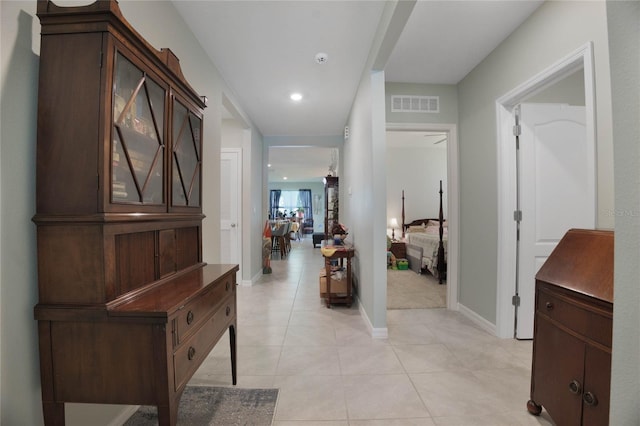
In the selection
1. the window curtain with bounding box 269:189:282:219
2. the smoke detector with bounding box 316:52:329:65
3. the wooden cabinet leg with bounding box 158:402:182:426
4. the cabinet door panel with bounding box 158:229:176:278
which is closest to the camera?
the wooden cabinet leg with bounding box 158:402:182:426

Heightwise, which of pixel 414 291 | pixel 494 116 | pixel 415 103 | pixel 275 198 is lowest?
pixel 414 291

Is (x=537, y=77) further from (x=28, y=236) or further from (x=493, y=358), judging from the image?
(x=28, y=236)

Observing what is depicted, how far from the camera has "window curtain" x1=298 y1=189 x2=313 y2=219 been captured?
13.8 m

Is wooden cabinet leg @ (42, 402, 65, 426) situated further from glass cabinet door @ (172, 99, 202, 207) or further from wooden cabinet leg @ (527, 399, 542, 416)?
wooden cabinet leg @ (527, 399, 542, 416)

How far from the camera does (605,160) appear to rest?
1.51 metres

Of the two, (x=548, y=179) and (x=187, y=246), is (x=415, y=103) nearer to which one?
(x=548, y=179)

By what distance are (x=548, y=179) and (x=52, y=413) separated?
3442 mm

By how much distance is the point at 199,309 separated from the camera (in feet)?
4.04

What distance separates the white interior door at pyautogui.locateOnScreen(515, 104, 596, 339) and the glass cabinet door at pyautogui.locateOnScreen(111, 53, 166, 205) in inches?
110

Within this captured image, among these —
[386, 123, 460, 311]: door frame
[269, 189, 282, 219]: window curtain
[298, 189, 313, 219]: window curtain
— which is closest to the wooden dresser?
[386, 123, 460, 311]: door frame

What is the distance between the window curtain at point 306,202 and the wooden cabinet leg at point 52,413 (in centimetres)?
1275

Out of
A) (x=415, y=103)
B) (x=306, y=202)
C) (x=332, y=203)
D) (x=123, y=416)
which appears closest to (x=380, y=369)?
(x=123, y=416)

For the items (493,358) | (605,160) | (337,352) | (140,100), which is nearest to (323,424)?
(337,352)

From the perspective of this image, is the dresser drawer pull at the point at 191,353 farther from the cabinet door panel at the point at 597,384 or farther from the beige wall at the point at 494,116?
the beige wall at the point at 494,116
